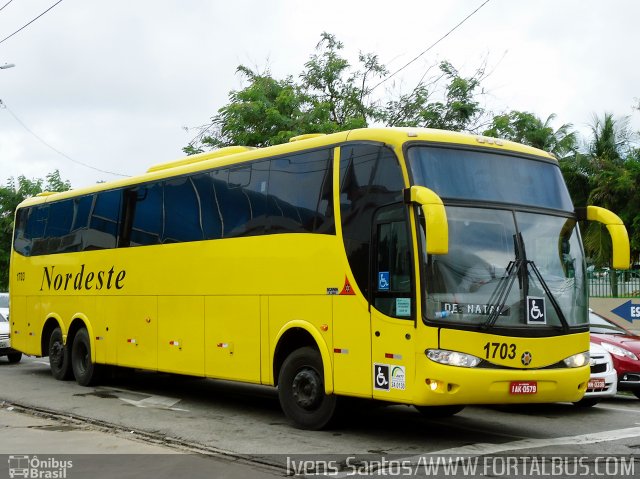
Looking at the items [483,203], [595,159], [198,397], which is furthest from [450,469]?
[595,159]

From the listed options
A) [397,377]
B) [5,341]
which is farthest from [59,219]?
[397,377]

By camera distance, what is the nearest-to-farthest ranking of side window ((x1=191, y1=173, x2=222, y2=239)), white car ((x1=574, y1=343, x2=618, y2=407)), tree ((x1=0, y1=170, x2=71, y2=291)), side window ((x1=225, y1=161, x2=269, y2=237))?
side window ((x1=225, y1=161, x2=269, y2=237))
side window ((x1=191, y1=173, x2=222, y2=239))
white car ((x1=574, y1=343, x2=618, y2=407))
tree ((x1=0, y1=170, x2=71, y2=291))

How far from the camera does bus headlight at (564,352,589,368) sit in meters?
10.2

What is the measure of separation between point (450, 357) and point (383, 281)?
118cm

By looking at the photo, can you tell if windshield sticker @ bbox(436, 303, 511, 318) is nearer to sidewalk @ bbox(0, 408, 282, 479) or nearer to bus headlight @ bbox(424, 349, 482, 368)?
bus headlight @ bbox(424, 349, 482, 368)

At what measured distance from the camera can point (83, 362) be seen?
16875 mm

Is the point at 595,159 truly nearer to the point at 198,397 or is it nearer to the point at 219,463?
the point at 198,397

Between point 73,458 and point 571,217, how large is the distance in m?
6.33

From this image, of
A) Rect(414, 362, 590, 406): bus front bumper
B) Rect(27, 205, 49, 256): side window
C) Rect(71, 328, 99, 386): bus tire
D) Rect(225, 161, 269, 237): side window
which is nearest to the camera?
Rect(414, 362, 590, 406): bus front bumper

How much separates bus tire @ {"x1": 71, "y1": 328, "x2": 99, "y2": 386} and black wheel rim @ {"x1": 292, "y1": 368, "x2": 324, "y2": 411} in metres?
6.53

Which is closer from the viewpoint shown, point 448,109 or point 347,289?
point 347,289

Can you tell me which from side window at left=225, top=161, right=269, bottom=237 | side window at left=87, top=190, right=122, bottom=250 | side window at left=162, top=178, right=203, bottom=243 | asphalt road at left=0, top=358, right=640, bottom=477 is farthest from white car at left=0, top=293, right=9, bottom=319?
side window at left=225, top=161, right=269, bottom=237

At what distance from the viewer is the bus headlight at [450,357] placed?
9414mm

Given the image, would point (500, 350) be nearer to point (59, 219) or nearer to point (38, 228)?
point (59, 219)
